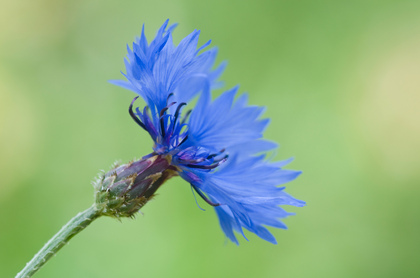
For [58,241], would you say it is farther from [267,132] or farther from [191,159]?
[267,132]

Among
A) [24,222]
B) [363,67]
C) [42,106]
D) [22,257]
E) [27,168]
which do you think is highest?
[363,67]

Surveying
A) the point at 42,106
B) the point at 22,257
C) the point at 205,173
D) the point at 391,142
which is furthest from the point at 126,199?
the point at 391,142

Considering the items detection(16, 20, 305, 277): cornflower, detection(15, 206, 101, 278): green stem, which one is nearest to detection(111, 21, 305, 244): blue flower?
detection(16, 20, 305, 277): cornflower

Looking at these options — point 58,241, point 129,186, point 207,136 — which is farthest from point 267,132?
point 58,241

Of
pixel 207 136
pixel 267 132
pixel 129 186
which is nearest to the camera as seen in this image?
pixel 129 186

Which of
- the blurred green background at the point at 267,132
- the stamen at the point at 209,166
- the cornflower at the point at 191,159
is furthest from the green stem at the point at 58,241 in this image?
the blurred green background at the point at 267,132

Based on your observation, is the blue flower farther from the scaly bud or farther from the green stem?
the green stem

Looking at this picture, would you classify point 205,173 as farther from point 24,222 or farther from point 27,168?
point 27,168
